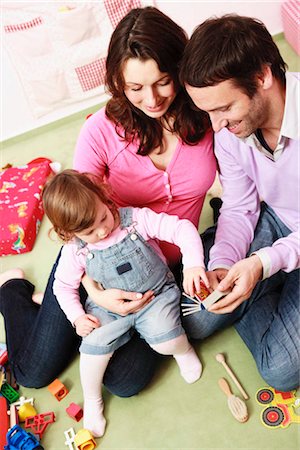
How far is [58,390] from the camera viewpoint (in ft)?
5.18

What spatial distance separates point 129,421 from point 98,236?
1.82 ft

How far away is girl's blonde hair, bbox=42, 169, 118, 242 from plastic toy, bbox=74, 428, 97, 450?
564 mm

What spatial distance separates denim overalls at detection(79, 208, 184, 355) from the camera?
1.35 metres

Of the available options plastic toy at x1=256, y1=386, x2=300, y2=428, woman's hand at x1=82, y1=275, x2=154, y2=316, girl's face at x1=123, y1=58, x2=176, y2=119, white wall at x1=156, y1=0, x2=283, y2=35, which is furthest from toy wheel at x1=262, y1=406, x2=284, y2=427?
white wall at x1=156, y1=0, x2=283, y2=35

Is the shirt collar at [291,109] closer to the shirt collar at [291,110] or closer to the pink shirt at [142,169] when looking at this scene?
the shirt collar at [291,110]

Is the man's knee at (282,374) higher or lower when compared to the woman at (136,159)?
lower

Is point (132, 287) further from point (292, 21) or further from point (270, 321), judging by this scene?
point (292, 21)

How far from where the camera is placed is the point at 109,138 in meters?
1.39

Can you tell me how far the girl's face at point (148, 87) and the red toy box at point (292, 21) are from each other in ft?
5.12

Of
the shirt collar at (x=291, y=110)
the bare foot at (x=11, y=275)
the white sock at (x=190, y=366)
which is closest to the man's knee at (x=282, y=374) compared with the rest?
the white sock at (x=190, y=366)

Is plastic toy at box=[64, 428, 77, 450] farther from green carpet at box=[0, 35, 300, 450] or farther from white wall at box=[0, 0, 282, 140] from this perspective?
white wall at box=[0, 0, 282, 140]

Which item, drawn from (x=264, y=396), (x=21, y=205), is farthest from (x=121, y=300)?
(x=21, y=205)

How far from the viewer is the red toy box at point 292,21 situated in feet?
8.31

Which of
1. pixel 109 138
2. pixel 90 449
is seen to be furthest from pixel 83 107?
pixel 90 449
